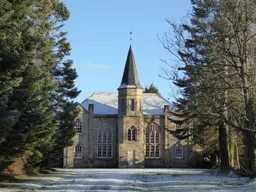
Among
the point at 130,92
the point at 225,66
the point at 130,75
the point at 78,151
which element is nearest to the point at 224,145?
the point at 225,66

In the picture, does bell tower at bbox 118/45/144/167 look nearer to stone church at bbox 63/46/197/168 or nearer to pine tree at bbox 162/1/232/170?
stone church at bbox 63/46/197/168

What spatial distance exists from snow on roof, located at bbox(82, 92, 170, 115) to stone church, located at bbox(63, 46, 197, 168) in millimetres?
143

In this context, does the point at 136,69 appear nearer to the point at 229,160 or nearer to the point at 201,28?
the point at 229,160

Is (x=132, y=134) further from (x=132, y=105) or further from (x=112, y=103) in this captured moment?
(x=112, y=103)

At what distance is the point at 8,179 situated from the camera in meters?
23.3

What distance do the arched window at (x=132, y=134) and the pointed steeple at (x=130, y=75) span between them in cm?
588

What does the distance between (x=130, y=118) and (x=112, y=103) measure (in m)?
5.46

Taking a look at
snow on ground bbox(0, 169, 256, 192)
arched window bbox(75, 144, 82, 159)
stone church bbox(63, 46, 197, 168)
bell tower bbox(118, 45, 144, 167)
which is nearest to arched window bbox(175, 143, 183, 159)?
stone church bbox(63, 46, 197, 168)

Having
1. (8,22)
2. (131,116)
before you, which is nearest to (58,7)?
(8,22)

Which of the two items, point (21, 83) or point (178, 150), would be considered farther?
point (178, 150)

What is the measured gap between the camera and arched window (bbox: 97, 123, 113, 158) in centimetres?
5759

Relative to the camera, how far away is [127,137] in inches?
2228

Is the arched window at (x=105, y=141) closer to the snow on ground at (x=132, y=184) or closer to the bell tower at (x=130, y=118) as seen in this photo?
the bell tower at (x=130, y=118)

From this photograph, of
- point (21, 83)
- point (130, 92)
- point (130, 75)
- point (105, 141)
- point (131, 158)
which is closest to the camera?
point (21, 83)
